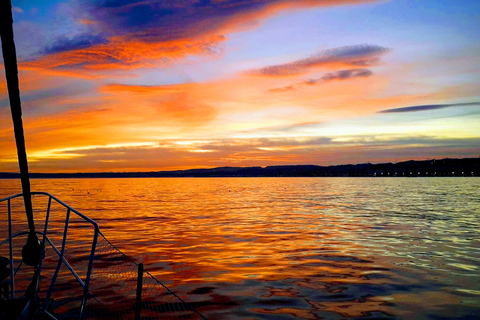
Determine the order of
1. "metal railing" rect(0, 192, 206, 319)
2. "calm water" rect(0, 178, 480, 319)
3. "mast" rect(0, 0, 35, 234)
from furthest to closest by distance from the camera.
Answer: "calm water" rect(0, 178, 480, 319)
"metal railing" rect(0, 192, 206, 319)
"mast" rect(0, 0, 35, 234)

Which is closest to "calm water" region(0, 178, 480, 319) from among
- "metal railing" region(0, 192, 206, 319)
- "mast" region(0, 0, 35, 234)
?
"metal railing" region(0, 192, 206, 319)

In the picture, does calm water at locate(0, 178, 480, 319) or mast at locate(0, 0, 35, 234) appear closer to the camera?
mast at locate(0, 0, 35, 234)

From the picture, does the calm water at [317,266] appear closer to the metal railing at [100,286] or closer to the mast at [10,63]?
the metal railing at [100,286]

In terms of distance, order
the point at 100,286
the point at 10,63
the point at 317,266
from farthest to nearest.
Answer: the point at 317,266 < the point at 100,286 < the point at 10,63

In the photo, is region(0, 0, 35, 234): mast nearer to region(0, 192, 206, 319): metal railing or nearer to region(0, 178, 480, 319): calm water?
region(0, 192, 206, 319): metal railing

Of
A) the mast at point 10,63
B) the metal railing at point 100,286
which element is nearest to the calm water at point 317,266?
the metal railing at point 100,286

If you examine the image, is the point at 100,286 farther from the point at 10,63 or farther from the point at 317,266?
the point at 10,63

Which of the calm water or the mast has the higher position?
the mast

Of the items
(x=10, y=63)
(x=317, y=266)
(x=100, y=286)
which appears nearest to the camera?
(x=10, y=63)

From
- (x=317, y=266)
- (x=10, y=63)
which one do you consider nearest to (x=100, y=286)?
(x=317, y=266)

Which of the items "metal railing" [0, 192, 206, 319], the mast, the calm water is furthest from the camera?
the calm water

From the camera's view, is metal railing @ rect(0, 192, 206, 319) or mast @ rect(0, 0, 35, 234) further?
metal railing @ rect(0, 192, 206, 319)

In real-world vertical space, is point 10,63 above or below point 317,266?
above

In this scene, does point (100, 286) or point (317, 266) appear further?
point (317, 266)
